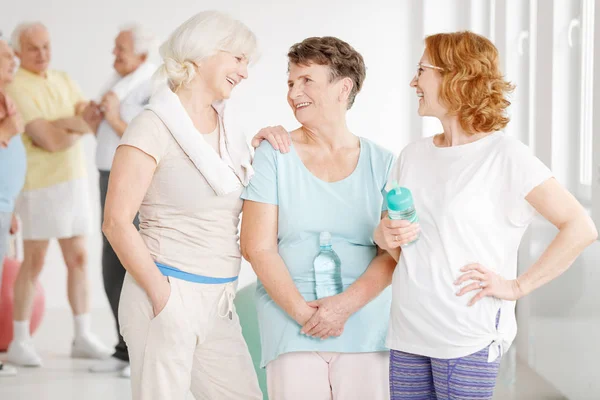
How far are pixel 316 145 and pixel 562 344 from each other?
1.78 m

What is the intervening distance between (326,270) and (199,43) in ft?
2.08

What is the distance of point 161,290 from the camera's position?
1.85 metres

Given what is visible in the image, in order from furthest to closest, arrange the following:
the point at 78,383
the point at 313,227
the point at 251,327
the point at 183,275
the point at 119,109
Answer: the point at 119,109, the point at 78,383, the point at 251,327, the point at 313,227, the point at 183,275

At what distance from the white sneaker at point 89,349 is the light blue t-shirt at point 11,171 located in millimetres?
842

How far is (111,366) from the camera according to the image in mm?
4238

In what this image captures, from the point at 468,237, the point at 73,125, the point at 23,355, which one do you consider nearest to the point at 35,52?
the point at 73,125

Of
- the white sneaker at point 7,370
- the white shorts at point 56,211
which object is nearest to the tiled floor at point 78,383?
the white sneaker at point 7,370

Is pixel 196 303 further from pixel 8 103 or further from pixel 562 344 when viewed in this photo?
pixel 8 103

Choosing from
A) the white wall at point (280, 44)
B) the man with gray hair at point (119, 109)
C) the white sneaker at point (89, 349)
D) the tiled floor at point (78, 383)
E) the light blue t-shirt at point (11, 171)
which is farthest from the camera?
the white wall at point (280, 44)

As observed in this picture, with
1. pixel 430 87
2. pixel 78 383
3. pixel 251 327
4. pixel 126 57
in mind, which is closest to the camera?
pixel 430 87

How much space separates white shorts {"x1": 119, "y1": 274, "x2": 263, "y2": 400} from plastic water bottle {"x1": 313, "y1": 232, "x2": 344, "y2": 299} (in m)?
0.22

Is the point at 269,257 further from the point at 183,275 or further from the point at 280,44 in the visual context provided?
the point at 280,44

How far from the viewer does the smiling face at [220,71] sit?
6.31ft

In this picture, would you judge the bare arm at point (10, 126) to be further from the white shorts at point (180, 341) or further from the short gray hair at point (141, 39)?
the white shorts at point (180, 341)
